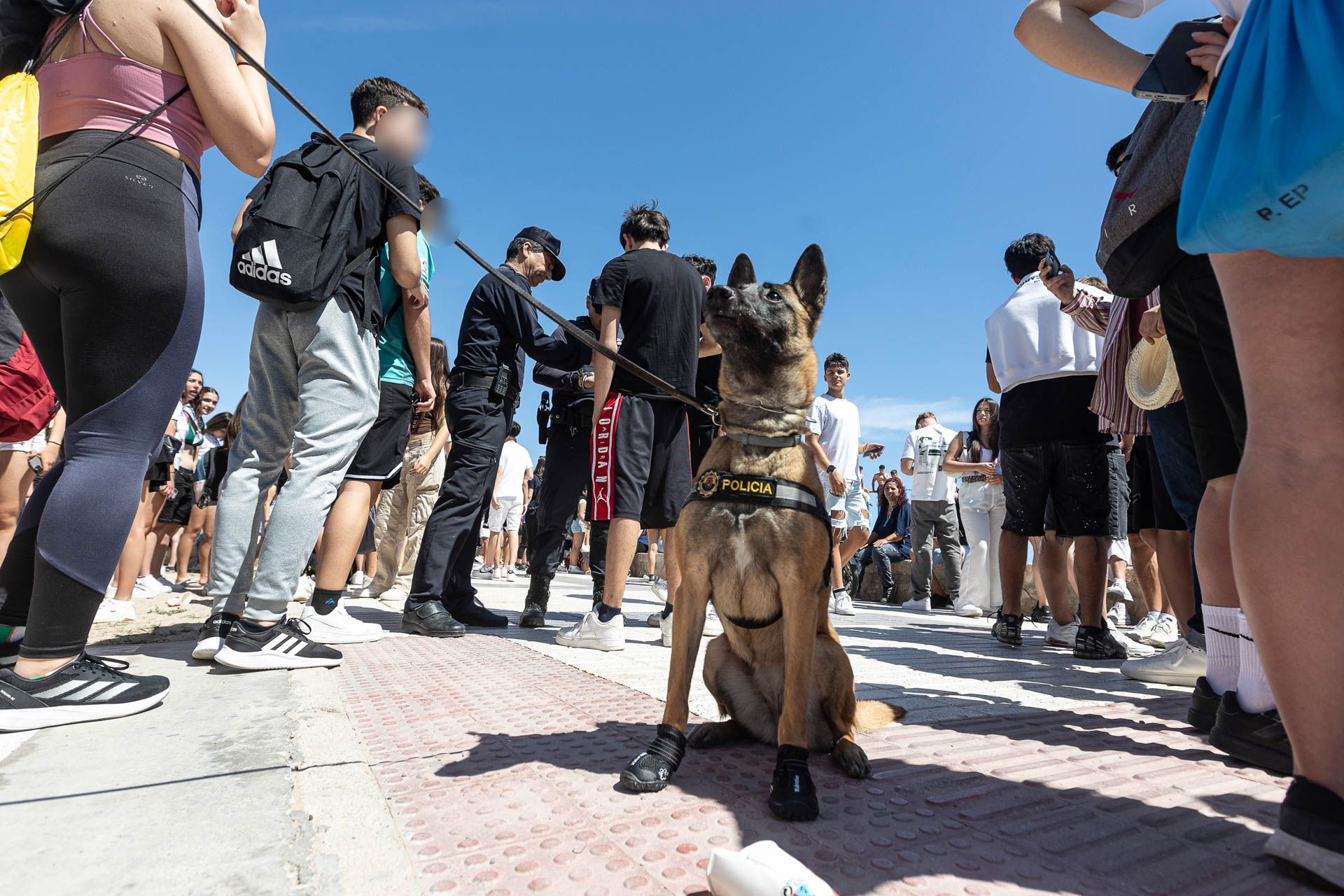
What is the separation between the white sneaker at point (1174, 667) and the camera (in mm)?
3389

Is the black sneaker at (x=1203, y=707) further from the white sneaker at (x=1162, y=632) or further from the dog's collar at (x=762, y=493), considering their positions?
the white sneaker at (x=1162, y=632)

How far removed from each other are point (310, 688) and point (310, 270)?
5.75 ft

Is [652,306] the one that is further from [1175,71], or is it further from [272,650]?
[1175,71]

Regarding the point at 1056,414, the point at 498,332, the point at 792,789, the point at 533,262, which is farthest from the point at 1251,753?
the point at 533,262

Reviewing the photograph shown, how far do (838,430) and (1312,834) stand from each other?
6.47 metres

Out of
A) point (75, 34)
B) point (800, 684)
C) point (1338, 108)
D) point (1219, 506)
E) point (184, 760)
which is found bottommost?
point (184, 760)

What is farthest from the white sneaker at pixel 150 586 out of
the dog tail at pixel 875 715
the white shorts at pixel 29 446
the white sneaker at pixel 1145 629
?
the white sneaker at pixel 1145 629

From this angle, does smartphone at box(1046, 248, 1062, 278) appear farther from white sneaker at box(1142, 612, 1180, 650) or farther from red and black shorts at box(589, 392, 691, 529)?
white sneaker at box(1142, 612, 1180, 650)

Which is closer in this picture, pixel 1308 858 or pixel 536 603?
pixel 1308 858

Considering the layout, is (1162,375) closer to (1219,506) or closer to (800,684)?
(1219,506)

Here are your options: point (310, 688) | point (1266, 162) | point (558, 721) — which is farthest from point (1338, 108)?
point (310, 688)

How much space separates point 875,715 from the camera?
231 cm

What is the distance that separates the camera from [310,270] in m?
3.04

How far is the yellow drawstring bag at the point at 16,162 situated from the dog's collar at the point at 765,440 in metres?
2.18
